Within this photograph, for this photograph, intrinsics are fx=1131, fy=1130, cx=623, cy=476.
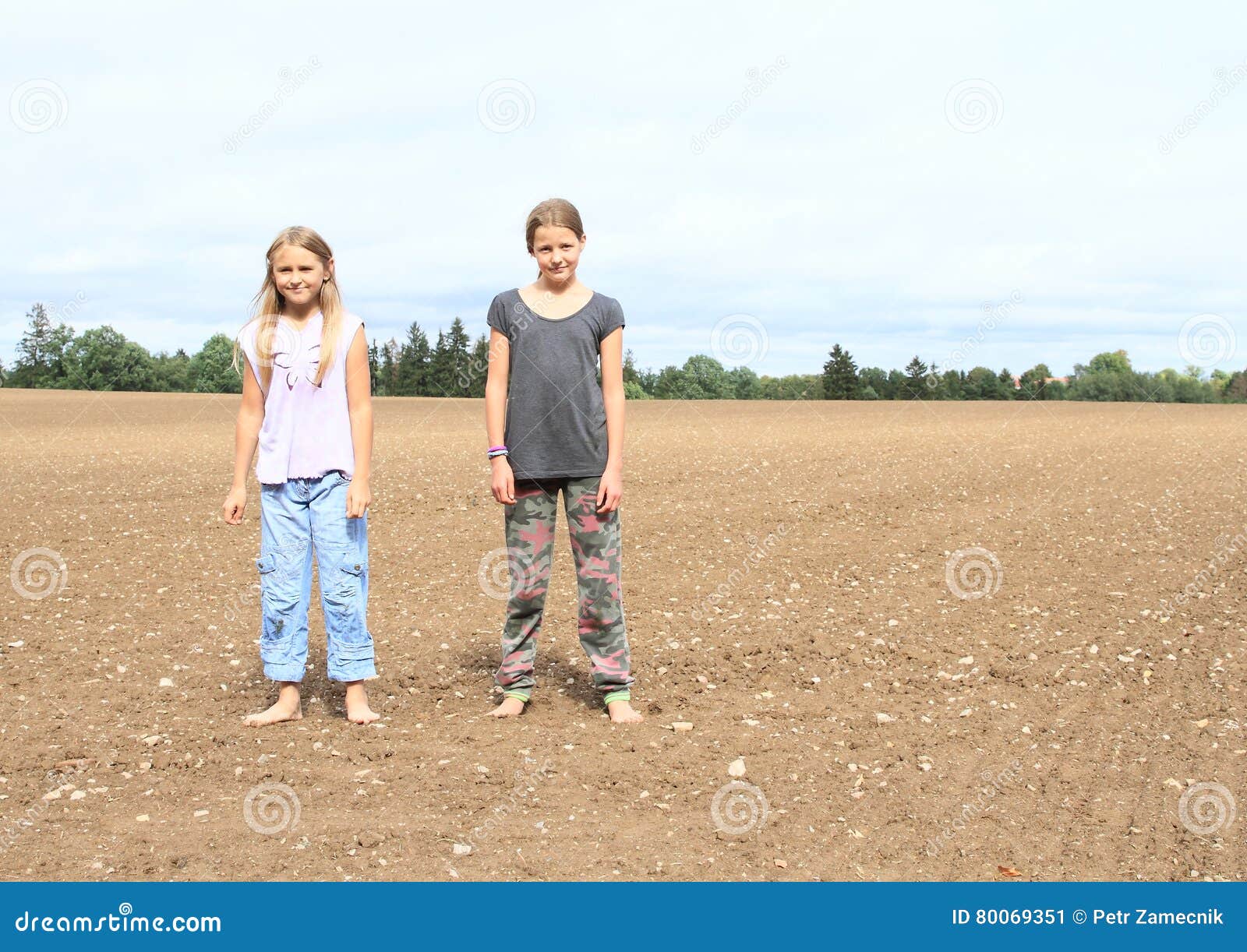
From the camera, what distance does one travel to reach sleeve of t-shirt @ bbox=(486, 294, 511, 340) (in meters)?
4.91

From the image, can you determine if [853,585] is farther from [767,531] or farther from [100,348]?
[100,348]

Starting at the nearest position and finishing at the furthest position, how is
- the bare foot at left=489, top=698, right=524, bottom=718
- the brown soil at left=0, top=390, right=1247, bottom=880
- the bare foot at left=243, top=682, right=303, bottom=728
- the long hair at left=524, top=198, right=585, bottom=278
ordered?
the brown soil at left=0, top=390, right=1247, bottom=880 → the long hair at left=524, top=198, right=585, bottom=278 → the bare foot at left=243, top=682, right=303, bottom=728 → the bare foot at left=489, top=698, right=524, bottom=718

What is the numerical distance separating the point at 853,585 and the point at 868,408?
31.9 m

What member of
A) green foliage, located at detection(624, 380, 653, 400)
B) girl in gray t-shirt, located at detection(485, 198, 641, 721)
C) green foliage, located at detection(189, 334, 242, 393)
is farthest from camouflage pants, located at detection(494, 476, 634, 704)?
green foliage, located at detection(189, 334, 242, 393)

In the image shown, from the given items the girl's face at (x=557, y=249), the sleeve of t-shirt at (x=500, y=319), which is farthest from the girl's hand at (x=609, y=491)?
the girl's face at (x=557, y=249)

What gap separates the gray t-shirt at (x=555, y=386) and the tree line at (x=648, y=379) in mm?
39108

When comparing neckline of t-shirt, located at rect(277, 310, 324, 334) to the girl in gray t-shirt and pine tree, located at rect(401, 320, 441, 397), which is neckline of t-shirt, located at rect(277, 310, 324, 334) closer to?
the girl in gray t-shirt

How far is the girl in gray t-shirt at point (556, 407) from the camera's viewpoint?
490 centimetres

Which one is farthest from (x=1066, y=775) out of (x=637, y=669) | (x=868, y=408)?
(x=868, y=408)

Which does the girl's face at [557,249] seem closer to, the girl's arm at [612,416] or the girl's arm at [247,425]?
the girl's arm at [612,416]

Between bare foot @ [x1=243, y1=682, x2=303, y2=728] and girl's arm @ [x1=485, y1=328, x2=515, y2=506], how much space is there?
1.41 metres

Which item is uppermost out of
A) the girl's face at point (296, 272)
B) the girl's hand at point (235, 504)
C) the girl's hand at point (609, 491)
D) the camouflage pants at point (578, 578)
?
the girl's face at point (296, 272)

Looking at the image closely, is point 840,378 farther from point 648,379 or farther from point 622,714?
point 622,714

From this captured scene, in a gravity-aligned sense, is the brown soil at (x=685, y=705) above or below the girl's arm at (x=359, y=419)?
below
